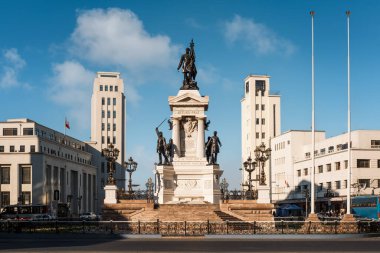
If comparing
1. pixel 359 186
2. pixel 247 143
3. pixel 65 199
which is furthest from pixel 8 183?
pixel 247 143

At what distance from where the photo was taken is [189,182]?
6128cm

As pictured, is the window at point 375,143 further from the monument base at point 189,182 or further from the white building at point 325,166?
the monument base at point 189,182

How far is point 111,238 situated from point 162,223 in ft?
16.0

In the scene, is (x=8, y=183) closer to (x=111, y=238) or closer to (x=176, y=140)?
(x=176, y=140)

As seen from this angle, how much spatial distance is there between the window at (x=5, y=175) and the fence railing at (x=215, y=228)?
225 feet

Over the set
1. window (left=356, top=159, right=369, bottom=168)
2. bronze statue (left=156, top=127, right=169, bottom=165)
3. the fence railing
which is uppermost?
bronze statue (left=156, top=127, right=169, bottom=165)

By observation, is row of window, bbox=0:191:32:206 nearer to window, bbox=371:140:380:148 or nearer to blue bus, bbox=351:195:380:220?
blue bus, bbox=351:195:380:220

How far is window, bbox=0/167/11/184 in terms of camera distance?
115781mm

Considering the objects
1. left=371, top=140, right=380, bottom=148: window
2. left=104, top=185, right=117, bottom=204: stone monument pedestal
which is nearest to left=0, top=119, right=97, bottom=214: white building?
left=104, top=185, right=117, bottom=204: stone monument pedestal

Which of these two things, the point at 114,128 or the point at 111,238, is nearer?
the point at 111,238

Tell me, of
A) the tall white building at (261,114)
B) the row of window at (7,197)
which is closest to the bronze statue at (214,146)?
the row of window at (7,197)

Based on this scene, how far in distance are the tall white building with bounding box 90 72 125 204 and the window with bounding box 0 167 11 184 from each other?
54624 millimetres

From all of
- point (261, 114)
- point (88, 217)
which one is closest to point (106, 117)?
point (261, 114)

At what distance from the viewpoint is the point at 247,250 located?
31.7m
